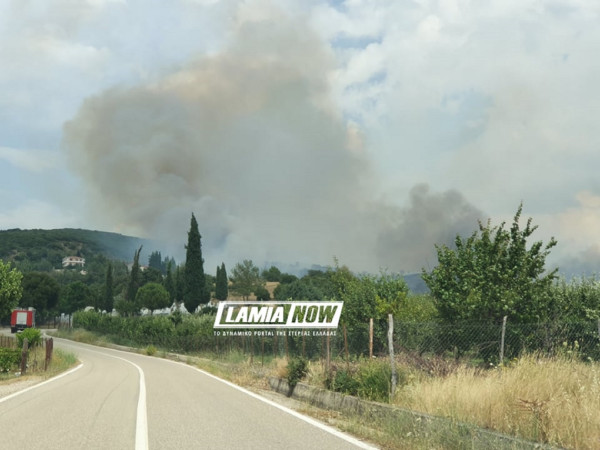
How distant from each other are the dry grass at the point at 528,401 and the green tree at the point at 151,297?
89830mm

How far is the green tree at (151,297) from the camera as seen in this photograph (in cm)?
9588

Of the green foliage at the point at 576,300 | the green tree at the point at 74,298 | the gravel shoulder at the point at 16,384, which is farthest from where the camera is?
the green tree at the point at 74,298

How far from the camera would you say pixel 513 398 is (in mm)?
8227

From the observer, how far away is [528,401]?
7.67 metres

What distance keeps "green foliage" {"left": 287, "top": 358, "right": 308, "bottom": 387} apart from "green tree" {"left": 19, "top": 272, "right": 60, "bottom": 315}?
115300mm

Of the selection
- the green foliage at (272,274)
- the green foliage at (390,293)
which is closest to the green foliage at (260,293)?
the green foliage at (272,274)

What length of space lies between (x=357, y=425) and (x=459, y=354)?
9167mm

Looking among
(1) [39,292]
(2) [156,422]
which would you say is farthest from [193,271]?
(2) [156,422]

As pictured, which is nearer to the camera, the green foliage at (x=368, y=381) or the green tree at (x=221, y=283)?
the green foliage at (x=368, y=381)

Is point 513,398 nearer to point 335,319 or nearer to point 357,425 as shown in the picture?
point 357,425

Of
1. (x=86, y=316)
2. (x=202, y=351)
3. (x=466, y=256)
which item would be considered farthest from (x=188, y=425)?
(x=86, y=316)

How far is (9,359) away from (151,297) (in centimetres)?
7366

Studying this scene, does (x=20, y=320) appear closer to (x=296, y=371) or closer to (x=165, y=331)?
(x=165, y=331)

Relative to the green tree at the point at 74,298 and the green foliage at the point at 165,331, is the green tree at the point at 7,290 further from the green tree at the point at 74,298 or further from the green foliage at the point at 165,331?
the green tree at the point at 74,298
